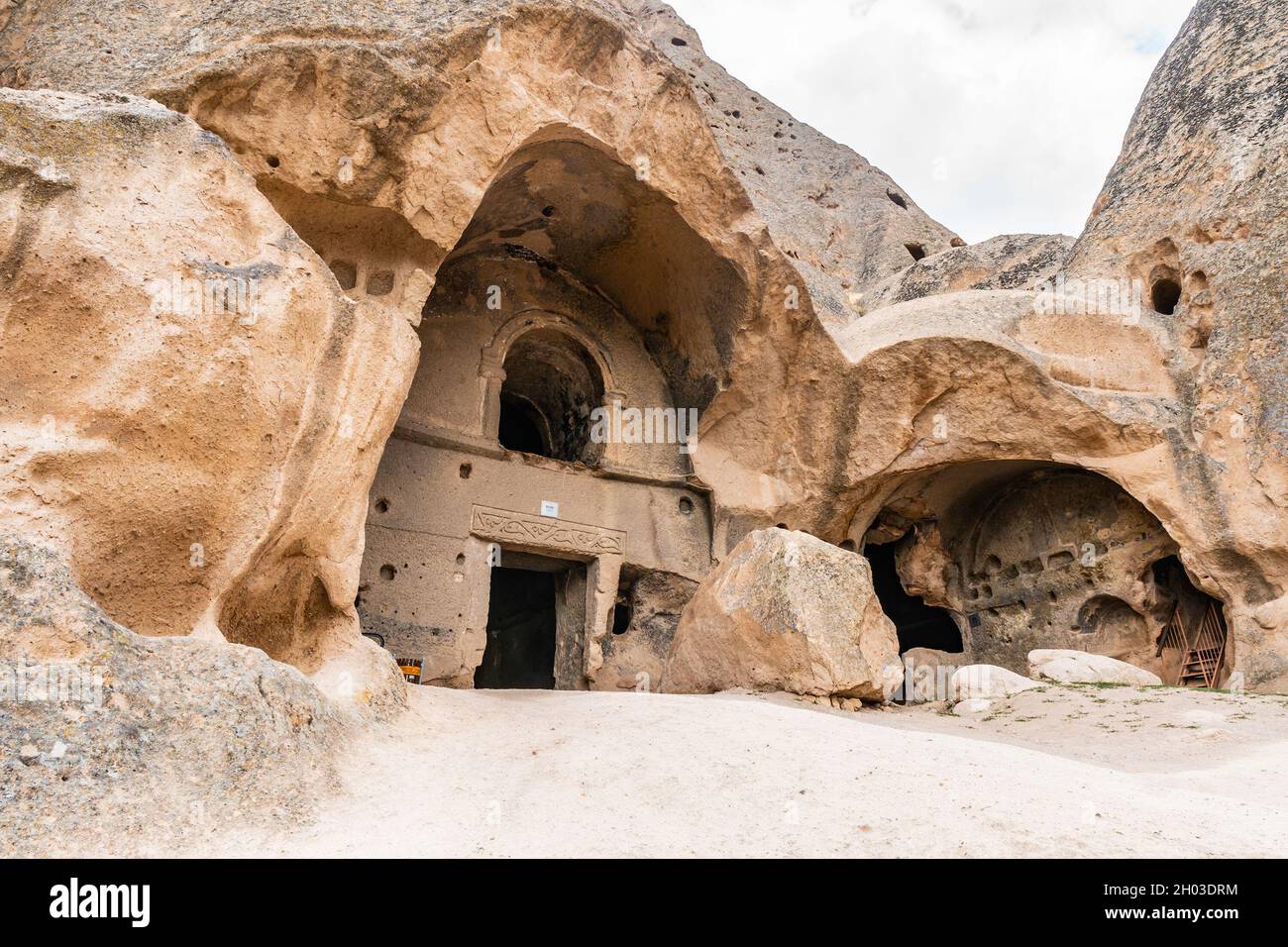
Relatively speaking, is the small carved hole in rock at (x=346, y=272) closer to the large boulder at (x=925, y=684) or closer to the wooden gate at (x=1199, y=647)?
the large boulder at (x=925, y=684)

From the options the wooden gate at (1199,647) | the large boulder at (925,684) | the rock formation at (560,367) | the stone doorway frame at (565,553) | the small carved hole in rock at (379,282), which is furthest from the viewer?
the wooden gate at (1199,647)

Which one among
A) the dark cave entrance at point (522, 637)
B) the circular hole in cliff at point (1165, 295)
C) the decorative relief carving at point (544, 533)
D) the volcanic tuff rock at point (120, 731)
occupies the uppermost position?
the circular hole in cliff at point (1165, 295)

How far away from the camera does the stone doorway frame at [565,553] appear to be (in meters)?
8.55

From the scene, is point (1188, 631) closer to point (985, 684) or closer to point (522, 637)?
point (985, 684)

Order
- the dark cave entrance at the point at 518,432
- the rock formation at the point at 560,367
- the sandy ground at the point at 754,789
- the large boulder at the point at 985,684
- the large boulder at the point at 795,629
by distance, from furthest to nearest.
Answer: the dark cave entrance at the point at 518,432 < the large boulder at the point at 985,684 < the large boulder at the point at 795,629 < the rock formation at the point at 560,367 < the sandy ground at the point at 754,789

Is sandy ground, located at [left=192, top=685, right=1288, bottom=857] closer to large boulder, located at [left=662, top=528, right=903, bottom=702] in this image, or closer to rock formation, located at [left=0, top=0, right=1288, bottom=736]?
large boulder, located at [left=662, top=528, right=903, bottom=702]

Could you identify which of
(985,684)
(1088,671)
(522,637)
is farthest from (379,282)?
(522,637)

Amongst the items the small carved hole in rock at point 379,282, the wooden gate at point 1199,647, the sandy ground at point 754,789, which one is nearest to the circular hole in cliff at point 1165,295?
the wooden gate at point 1199,647

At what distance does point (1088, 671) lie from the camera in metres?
8.33

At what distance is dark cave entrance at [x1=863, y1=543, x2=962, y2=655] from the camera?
13594 mm

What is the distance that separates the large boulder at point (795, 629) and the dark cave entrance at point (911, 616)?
22.3 ft

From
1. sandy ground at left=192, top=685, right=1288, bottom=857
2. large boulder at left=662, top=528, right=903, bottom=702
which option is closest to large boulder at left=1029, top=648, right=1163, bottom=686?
large boulder at left=662, top=528, right=903, bottom=702

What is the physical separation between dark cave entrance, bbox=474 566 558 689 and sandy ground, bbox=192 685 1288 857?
6.77 metres

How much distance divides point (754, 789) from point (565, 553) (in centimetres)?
593
